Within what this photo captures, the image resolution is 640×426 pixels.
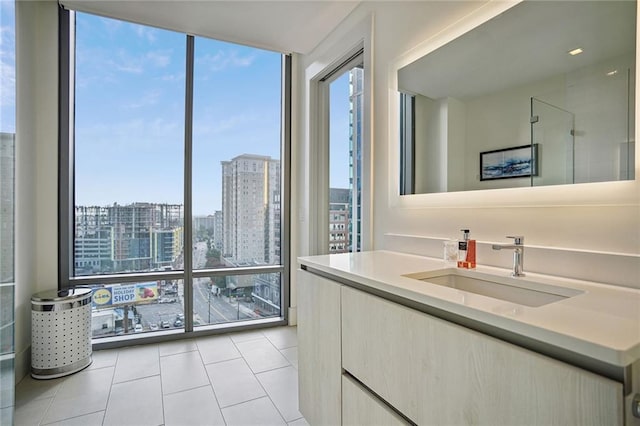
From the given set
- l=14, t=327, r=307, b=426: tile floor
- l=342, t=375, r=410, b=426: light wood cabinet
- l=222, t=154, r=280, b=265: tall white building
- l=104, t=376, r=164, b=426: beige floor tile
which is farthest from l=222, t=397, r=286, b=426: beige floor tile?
l=222, t=154, r=280, b=265: tall white building

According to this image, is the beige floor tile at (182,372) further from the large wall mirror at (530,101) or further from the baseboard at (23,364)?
the large wall mirror at (530,101)

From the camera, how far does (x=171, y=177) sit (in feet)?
9.62

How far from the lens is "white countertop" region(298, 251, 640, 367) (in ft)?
1.94

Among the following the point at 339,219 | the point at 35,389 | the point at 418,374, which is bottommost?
the point at 35,389

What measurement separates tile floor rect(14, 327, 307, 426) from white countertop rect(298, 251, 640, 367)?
1.16 m

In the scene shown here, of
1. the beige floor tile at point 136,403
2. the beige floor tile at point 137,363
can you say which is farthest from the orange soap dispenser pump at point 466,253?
the beige floor tile at point 137,363

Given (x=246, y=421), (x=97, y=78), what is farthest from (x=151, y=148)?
(x=246, y=421)

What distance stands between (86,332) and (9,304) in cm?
75

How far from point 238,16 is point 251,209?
1.63 m

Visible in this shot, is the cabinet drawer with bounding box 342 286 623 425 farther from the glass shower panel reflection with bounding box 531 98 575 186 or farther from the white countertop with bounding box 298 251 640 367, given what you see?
the glass shower panel reflection with bounding box 531 98 575 186

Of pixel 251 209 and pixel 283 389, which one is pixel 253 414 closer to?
pixel 283 389

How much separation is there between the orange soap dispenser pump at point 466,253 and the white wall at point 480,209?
0.30 ft

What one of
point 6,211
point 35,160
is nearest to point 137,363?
point 6,211

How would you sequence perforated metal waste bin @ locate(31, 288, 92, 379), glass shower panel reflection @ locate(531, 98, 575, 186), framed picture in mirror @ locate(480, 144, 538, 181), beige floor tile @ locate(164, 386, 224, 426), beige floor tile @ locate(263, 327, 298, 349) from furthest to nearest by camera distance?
beige floor tile @ locate(263, 327, 298, 349)
perforated metal waste bin @ locate(31, 288, 92, 379)
beige floor tile @ locate(164, 386, 224, 426)
framed picture in mirror @ locate(480, 144, 538, 181)
glass shower panel reflection @ locate(531, 98, 575, 186)
